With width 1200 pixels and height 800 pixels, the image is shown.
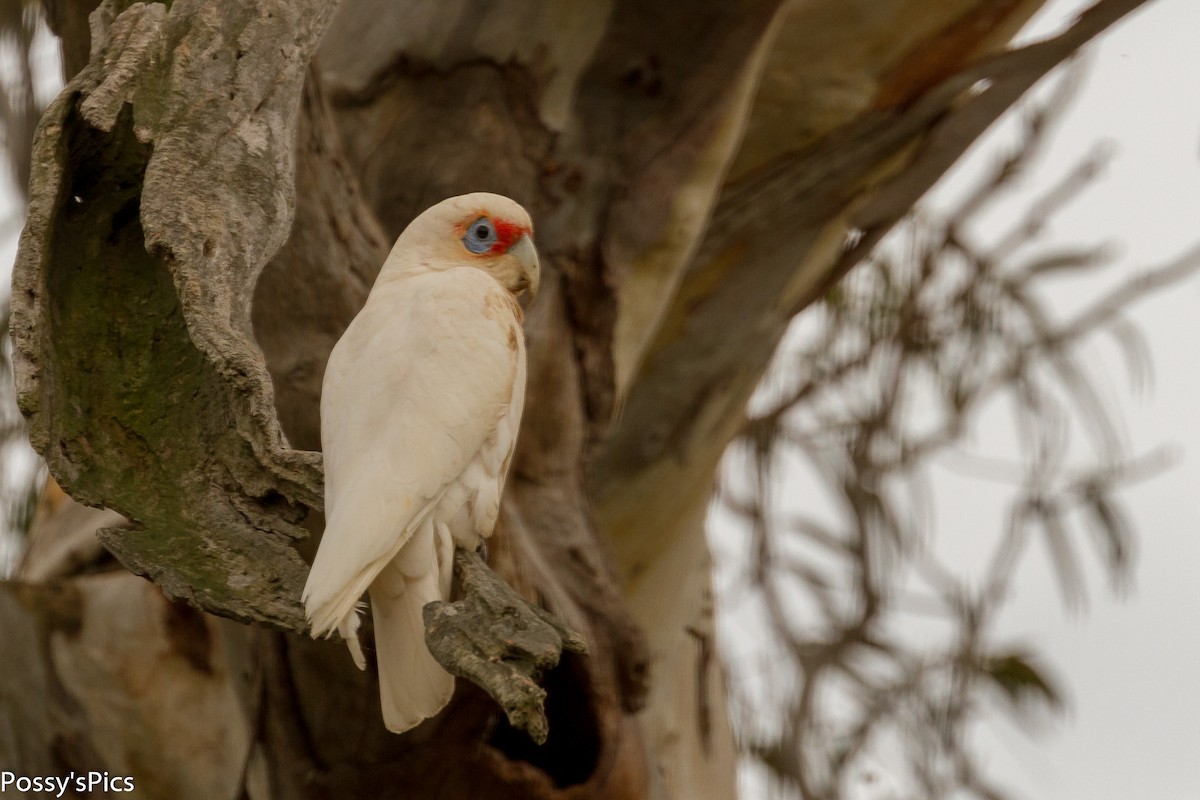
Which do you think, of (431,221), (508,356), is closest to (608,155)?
(431,221)

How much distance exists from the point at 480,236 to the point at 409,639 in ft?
1.86

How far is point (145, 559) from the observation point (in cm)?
118

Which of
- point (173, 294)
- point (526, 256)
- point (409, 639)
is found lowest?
point (409, 639)

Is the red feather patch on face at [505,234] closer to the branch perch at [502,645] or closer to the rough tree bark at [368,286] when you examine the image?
the rough tree bark at [368,286]

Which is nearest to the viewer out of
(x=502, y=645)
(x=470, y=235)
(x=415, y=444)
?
(x=502, y=645)

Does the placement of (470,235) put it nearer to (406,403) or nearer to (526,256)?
(526,256)

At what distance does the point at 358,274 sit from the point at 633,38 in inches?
28.3

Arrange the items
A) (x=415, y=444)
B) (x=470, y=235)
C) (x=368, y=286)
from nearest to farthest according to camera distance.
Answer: (x=415, y=444) < (x=470, y=235) < (x=368, y=286)

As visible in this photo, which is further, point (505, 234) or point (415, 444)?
Result: point (505, 234)

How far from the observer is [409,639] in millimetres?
1406

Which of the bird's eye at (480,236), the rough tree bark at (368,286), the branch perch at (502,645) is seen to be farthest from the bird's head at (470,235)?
the branch perch at (502,645)

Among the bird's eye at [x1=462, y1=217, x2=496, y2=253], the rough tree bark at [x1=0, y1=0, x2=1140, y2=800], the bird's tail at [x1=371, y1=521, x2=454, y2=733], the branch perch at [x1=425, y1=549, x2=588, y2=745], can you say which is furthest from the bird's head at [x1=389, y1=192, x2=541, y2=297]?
the branch perch at [x1=425, y1=549, x2=588, y2=745]

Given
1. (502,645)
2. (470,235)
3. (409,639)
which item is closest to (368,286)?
(470,235)

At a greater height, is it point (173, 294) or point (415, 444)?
point (173, 294)
